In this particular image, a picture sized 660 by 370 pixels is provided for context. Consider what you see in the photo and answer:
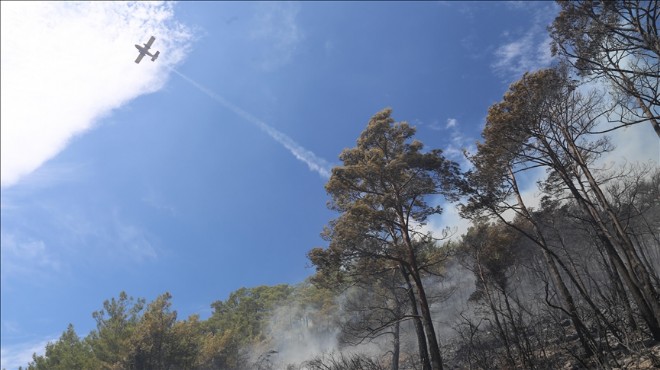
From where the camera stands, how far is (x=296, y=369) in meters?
37.2

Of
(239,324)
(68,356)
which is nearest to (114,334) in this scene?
(68,356)

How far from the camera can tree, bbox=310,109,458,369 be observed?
45.8 ft

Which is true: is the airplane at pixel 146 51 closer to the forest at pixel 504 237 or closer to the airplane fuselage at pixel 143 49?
the airplane fuselage at pixel 143 49

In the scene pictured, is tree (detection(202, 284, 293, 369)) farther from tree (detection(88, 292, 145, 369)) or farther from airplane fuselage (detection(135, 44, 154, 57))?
airplane fuselage (detection(135, 44, 154, 57))

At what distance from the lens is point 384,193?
15.3 metres

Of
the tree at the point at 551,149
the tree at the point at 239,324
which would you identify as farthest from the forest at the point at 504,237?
the tree at the point at 239,324

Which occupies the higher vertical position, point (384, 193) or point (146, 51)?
point (146, 51)

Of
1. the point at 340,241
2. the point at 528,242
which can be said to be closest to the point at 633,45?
the point at 340,241

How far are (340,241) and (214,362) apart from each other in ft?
99.3

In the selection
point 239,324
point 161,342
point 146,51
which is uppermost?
point 146,51

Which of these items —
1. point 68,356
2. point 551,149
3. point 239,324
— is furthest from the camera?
point 239,324

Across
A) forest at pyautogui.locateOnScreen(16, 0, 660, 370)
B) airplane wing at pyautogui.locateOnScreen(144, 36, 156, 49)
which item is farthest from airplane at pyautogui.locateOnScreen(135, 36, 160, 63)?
forest at pyautogui.locateOnScreen(16, 0, 660, 370)

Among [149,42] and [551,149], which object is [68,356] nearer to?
[149,42]

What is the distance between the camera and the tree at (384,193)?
14.0 m
